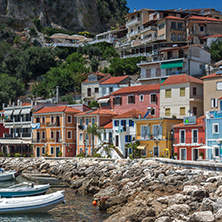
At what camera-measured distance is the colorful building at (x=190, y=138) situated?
45516mm

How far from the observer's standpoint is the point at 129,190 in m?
32.6

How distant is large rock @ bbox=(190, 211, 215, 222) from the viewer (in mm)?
22469

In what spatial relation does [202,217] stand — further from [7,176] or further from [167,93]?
[167,93]

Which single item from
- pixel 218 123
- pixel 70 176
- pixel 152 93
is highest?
pixel 152 93

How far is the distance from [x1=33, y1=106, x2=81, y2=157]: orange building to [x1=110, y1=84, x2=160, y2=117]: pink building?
6.45 metres

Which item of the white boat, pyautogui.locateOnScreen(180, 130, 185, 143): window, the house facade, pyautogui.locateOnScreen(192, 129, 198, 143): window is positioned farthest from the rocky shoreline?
the house facade

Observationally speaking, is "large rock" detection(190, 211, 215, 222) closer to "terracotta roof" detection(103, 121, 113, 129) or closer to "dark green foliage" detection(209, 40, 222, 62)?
"terracotta roof" detection(103, 121, 113, 129)

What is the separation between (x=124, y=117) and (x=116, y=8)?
97.1 metres

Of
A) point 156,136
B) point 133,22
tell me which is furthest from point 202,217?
point 133,22

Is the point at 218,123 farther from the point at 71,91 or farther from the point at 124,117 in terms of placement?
the point at 71,91

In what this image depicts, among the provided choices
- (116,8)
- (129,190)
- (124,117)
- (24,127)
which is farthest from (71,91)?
(116,8)

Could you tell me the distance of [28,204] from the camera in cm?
3173

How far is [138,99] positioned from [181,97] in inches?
303

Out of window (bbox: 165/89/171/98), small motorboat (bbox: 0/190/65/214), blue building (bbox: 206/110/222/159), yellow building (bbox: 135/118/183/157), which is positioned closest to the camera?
small motorboat (bbox: 0/190/65/214)
